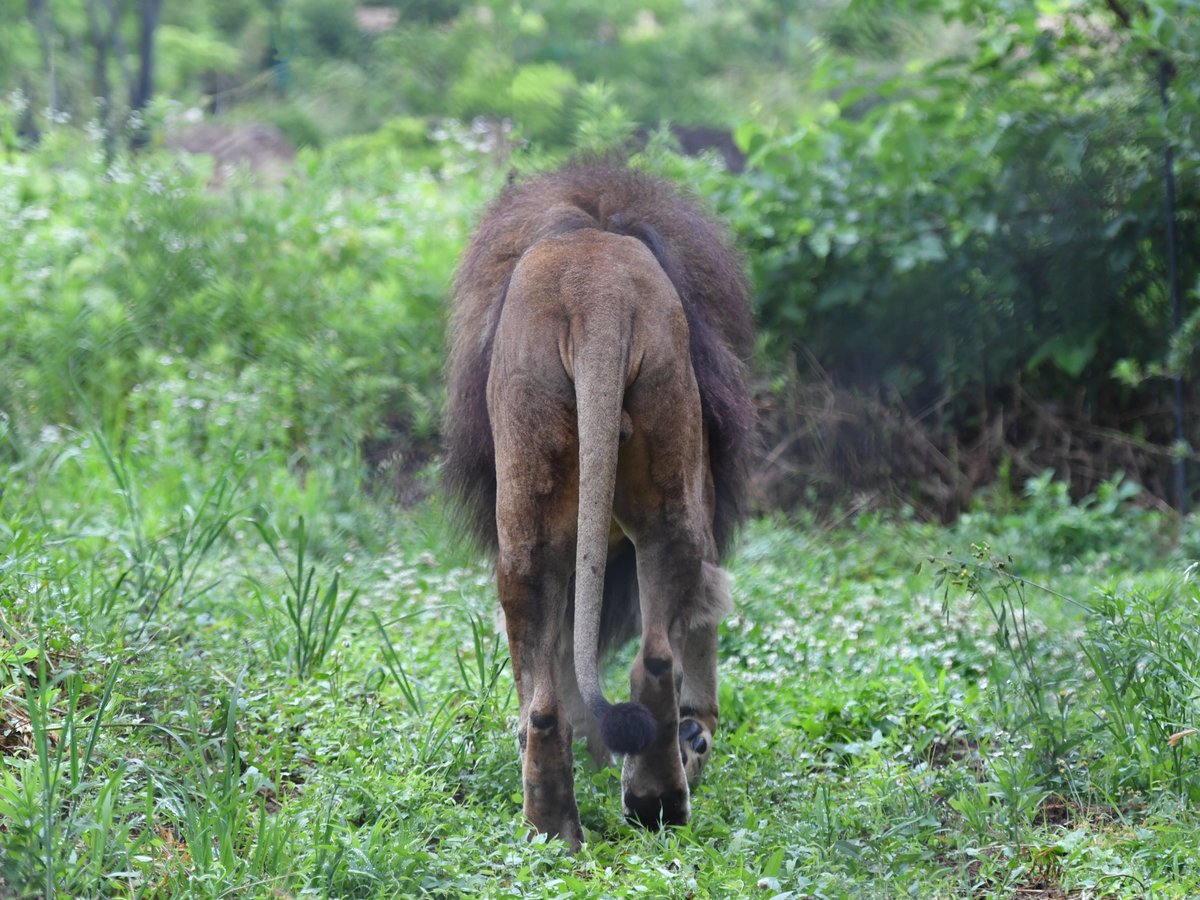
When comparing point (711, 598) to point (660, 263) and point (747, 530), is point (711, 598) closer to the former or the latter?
point (660, 263)

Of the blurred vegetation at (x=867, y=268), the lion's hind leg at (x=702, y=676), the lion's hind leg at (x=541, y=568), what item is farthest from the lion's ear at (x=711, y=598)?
the blurred vegetation at (x=867, y=268)

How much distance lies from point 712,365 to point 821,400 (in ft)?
13.4

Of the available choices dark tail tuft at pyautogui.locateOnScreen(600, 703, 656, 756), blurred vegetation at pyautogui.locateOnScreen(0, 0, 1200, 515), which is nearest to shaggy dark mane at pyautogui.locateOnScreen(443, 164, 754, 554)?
dark tail tuft at pyautogui.locateOnScreen(600, 703, 656, 756)

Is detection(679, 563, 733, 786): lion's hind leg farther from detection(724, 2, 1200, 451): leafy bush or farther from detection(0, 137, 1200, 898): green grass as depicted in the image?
detection(724, 2, 1200, 451): leafy bush

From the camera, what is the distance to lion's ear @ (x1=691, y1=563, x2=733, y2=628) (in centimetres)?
402

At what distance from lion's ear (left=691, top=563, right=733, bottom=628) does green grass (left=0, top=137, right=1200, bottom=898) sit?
0.42 metres

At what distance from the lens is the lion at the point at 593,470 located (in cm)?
334

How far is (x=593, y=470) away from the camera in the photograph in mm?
3303

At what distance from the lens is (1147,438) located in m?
7.55

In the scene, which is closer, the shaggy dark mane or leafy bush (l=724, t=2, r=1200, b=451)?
the shaggy dark mane

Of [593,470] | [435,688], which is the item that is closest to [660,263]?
[593,470]

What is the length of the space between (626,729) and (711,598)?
96 centimetres

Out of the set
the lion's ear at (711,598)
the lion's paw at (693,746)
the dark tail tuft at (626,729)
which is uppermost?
the dark tail tuft at (626,729)

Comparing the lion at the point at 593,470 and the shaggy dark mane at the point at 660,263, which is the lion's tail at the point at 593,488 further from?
the shaggy dark mane at the point at 660,263
